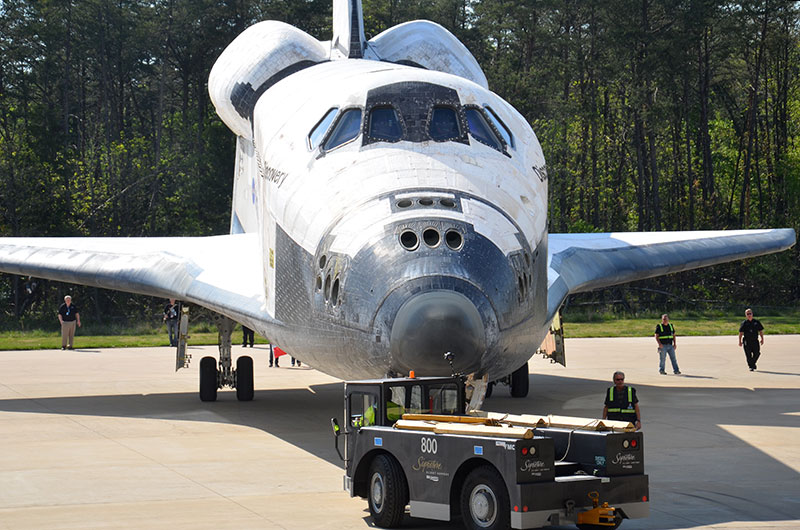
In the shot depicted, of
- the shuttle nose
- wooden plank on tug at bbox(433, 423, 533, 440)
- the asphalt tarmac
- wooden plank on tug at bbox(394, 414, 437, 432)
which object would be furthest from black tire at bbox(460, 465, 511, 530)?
the shuttle nose

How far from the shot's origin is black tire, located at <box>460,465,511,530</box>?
723 cm

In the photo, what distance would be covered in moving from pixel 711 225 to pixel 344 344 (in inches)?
→ 1959

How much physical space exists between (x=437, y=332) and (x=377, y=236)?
130 centimetres

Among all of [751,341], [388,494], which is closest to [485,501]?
A: [388,494]

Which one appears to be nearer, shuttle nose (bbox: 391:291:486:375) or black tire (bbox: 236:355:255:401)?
shuttle nose (bbox: 391:291:486:375)

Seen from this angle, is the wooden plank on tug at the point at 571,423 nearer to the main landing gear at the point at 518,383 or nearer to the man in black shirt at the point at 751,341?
the main landing gear at the point at 518,383

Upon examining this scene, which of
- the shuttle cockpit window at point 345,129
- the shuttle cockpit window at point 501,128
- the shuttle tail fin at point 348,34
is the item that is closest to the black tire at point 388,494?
the shuttle cockpit window at point 345,129

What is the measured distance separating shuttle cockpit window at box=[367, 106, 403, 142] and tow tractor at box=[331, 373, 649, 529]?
10.2ft

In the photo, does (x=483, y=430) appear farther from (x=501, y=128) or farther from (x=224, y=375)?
(x=224, y=375)

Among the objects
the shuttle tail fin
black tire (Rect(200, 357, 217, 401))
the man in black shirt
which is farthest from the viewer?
the man in black shirt

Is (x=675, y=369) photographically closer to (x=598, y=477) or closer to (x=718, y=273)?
(x=598, y=477)

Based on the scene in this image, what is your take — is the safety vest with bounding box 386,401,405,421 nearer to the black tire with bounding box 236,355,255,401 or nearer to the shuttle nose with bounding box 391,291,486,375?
the shuttle nose with bounding box 391,291,486,375

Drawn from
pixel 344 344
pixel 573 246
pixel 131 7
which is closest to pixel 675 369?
pixel 573 246

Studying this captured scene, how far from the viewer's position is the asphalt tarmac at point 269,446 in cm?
861
